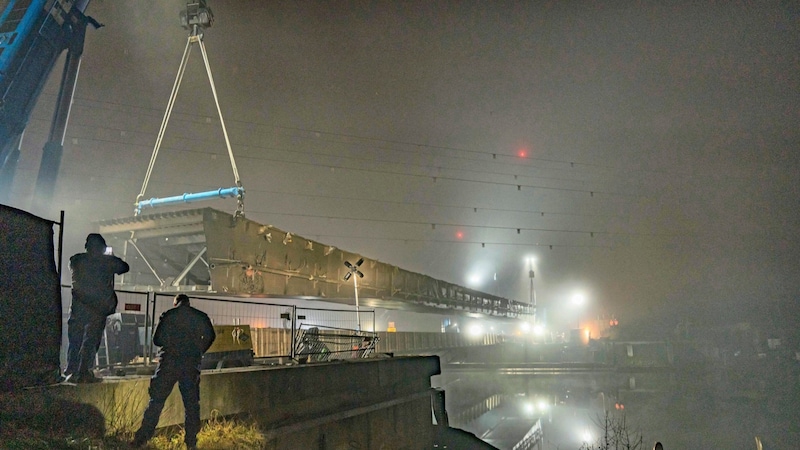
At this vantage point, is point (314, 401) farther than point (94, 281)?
Yes

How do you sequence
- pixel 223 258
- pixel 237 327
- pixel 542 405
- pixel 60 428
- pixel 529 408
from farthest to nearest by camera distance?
pixel 542 405 < pixel 529 408 < pixel 223 258 < pixel 237 327 < pixel 60 428

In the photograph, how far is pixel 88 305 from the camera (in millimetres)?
6855

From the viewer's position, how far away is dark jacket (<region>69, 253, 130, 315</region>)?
22.3 feet

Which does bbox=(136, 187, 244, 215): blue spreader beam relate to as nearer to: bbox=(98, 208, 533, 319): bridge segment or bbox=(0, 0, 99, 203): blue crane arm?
bbox=(98, 208, 533, 319): bridge segment

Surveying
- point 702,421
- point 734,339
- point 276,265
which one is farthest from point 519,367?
point 734,339

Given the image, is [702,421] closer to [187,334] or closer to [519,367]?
[519,367]

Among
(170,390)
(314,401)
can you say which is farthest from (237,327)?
(170,390)

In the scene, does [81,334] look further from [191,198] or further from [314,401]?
[191,198]

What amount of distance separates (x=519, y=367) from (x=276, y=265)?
102 feet

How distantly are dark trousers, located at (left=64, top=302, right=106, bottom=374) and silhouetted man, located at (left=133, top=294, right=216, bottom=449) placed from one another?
0.97m

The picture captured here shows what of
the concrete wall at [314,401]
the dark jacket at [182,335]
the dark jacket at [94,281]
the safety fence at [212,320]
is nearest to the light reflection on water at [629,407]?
the concrete wall at [314,401]

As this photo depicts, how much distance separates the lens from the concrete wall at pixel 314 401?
6637mm

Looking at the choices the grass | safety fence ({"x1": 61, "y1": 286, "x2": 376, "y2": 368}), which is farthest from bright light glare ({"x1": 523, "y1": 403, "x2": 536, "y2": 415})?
the grass

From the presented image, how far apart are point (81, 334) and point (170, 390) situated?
1652mm
